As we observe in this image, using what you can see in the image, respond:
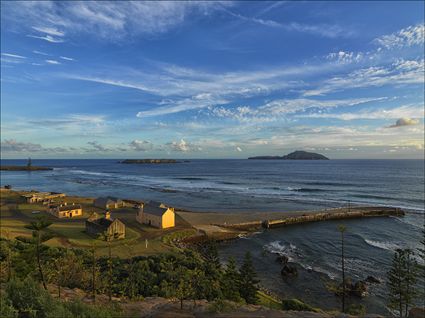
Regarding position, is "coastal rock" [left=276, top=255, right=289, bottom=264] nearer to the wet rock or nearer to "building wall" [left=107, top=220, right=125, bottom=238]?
the wet rock

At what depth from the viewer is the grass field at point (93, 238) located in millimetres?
31531

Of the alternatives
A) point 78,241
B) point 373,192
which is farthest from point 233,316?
point 373,192

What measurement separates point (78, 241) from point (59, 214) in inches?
582

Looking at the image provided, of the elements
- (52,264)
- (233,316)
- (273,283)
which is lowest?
(273,283)

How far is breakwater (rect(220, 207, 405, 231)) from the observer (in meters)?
48.2

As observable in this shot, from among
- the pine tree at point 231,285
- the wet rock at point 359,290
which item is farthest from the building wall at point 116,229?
the wet rock at point 359,290

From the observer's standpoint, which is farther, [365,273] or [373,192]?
[373,192]

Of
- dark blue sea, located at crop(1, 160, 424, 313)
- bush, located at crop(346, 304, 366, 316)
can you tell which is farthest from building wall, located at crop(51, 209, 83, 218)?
bush, located at crop(346, 304, 366, 316)

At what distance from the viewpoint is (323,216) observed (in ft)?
179

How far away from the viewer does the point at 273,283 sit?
2747cm

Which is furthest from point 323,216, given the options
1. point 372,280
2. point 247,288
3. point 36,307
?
point 36,307

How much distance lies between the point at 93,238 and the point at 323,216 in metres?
39.9

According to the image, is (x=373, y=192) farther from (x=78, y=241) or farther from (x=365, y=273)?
(x=78, y=241)

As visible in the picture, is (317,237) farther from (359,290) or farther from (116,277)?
(116,277)
